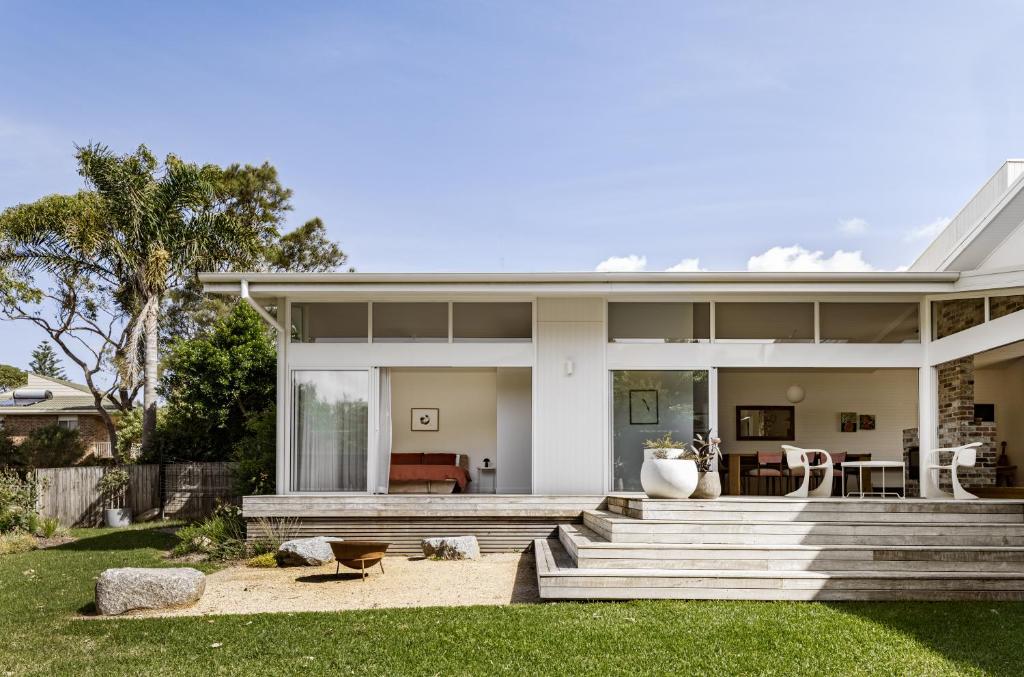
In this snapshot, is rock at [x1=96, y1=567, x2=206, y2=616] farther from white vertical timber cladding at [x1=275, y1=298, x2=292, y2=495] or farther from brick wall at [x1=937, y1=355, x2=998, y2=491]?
brick wall at [x1=937, y1=355, x2=998, y2=491]

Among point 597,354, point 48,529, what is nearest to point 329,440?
point 597,354

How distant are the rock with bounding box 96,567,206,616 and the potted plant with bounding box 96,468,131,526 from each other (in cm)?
936

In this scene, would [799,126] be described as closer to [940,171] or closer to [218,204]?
[940,171]

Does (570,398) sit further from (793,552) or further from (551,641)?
Result: (551,641)

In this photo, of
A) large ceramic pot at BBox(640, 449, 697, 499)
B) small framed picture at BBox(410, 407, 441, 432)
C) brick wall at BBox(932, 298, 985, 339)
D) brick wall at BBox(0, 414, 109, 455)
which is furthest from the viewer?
brick wall at BBox(0, 414, 109, 455)

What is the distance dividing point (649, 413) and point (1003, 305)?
466 cm

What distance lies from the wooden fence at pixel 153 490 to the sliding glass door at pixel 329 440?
18.0 feet

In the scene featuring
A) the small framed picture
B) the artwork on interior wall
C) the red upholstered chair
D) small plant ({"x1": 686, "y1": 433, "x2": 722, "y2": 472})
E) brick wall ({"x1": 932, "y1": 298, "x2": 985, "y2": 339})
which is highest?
brick wall ({"x1": 932, "y1": 298, "x2": 985, "y2": 339})

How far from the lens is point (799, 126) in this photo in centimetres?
1895

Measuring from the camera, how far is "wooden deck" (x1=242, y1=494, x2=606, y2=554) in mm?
11148

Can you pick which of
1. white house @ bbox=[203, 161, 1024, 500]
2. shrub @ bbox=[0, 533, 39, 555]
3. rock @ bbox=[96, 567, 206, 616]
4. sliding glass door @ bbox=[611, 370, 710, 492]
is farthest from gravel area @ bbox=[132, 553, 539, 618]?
shrub @ bbox=[0, 533, 39, 555]

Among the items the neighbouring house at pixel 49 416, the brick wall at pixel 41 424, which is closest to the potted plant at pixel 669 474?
the neighbouring house at pixel 49 416

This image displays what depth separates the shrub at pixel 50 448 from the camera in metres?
19.7

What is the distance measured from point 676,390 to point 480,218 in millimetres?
14157
